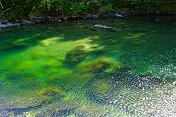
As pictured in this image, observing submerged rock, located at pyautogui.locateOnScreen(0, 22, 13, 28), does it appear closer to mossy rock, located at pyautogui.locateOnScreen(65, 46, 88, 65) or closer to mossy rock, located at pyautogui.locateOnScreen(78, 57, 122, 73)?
mossy rock, located at pyautogui.locateOnScreen(65, 46, 88, 65)

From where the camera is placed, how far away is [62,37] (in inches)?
1097

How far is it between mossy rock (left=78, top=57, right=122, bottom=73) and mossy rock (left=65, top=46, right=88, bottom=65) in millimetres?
1055

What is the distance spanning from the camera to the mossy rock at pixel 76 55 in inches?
863

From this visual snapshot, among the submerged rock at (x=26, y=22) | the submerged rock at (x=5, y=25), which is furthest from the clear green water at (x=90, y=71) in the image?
the submerged rock at (x=26, y=22)

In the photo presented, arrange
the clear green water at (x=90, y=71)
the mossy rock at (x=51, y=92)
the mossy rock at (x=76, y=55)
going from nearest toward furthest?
the clear green water at (x=90, y=71) → the mossy rock at (x=51, y=92) → the mossy rock at (x=76, y=55)

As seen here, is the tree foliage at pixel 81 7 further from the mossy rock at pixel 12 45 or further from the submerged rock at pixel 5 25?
the mossy rock at pixel 12 45

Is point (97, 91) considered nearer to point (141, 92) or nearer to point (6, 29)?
point (141, 92)

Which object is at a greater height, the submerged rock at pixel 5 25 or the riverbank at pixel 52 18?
the riverbank at pixel 52 18

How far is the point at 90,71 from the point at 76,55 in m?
3.33

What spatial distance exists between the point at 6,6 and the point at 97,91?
20948mm

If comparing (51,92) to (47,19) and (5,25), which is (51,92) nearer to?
(47,19)

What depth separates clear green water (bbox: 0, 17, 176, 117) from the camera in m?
15.8

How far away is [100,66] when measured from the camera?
20703mm

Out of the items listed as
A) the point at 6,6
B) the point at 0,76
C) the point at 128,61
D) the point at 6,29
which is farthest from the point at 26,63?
the point at 6,6
